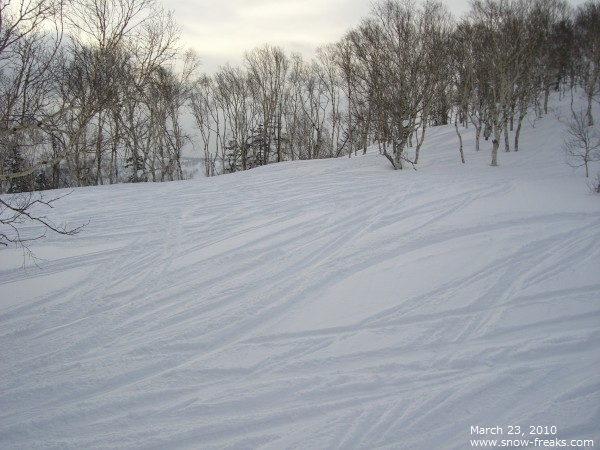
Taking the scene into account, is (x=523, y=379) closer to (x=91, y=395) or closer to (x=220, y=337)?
(x=220, y=337)

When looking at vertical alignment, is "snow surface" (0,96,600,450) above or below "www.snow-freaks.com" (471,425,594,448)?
above

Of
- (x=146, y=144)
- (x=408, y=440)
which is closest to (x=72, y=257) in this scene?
(x=408, y=440)

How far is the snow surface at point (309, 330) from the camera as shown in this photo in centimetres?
326

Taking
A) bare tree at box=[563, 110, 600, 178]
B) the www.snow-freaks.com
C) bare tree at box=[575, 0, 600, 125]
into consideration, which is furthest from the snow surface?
bare tree at box=[575, 0, 600, 125]

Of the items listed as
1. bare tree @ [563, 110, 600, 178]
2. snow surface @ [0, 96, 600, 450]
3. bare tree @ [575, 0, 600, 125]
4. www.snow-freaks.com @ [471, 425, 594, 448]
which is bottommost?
www.snow-freaks.com @ [471, 425, 594, 448]

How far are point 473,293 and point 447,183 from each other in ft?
26.5

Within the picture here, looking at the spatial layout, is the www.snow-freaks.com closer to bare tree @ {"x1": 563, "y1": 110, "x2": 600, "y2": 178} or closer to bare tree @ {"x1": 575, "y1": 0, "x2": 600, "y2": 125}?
bare tree @ {"x1": 563, "y1": 110, "x2": 600, "y2": 178}

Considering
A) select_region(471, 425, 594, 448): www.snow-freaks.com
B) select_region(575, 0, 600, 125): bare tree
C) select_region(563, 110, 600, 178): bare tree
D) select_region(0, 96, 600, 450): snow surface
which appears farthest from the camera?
select_region(575, 0, 600, 125): bare tree

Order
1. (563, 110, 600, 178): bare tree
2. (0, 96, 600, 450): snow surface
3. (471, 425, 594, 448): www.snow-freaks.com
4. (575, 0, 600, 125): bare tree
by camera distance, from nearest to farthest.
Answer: (471, 425, 594, 448): www.snow-freaks.com
(0, 96, 600, 450): snow surface
(563, 110, 600, 178): bare tree
(575, 0, 600, 125): bare tree

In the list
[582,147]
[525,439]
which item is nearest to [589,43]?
[582,147]

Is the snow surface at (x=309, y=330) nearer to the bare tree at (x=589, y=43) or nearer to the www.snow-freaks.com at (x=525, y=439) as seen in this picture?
the www.snow-freaks.com at (x=525, y=439)

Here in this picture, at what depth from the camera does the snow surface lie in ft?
10.7

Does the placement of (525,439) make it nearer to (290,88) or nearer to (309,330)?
(309,330)

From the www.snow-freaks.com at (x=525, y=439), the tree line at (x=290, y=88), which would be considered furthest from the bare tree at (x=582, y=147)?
the www.snow-freaks.com at (x=525, y=439)
